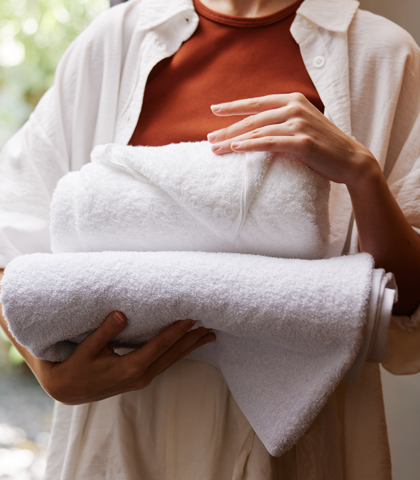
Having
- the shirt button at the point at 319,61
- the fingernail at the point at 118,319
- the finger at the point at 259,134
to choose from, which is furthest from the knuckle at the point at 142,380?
the shirt button at the point at 319,61

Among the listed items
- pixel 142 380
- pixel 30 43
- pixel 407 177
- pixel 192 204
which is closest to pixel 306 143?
pixel 192 204

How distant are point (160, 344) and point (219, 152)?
233mm

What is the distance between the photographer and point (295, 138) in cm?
44

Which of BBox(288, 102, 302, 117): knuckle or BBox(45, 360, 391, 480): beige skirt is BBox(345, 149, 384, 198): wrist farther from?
BBox(45, 360, 391, 480): beige skirt

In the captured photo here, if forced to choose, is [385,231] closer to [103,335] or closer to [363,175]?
[363,175]

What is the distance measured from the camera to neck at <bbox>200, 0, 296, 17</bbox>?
2.15ft

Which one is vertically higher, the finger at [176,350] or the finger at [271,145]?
the finger at [271,145]

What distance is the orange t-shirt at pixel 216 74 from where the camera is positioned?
624mm

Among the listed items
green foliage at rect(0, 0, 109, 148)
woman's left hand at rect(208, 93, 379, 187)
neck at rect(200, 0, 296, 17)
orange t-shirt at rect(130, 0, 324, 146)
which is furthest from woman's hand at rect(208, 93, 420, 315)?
green foliage at rect(0, 0, 109, 148)

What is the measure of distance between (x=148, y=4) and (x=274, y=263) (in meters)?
0.54

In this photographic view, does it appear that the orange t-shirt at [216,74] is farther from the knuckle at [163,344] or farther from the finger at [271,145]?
the knuckle at [163,344]

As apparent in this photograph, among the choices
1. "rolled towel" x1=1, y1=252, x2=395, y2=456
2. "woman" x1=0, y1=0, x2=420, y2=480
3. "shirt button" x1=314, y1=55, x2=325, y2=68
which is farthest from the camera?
"shirt button" x1=314, y1=55, x2=325, y2=68

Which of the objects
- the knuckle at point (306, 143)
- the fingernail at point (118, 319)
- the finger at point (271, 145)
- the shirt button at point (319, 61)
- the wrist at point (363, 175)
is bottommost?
the fingernail at point (118, 319)

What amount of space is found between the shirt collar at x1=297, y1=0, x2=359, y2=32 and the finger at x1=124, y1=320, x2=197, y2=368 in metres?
0.49
